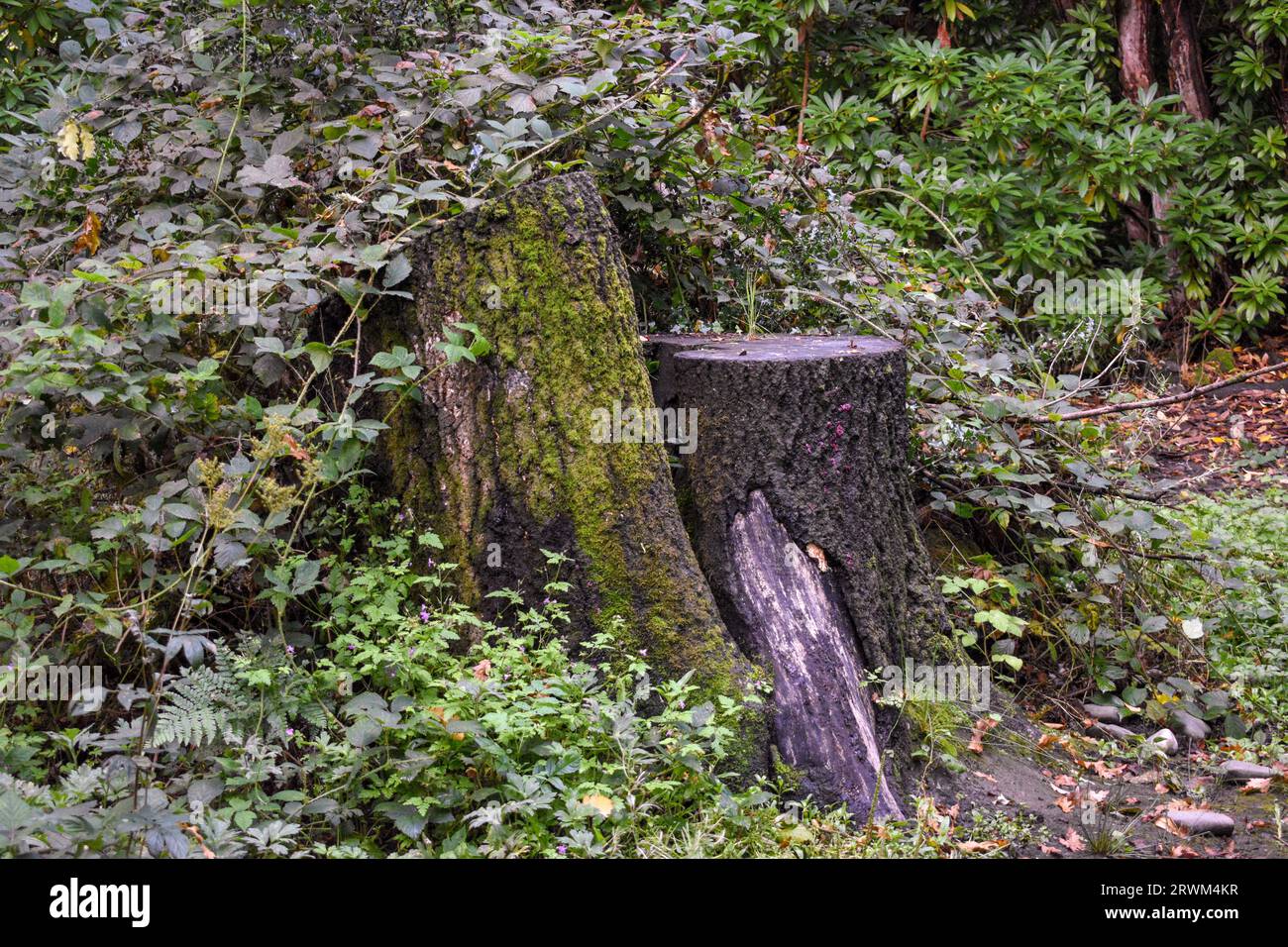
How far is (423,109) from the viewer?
342cm

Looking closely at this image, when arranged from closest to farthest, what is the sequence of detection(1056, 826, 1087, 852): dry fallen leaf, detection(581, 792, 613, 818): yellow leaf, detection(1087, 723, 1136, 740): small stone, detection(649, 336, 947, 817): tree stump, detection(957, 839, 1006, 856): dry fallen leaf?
1. detection(581, 792, 613, 818): yellow leaf
2. detection(957, 839, 1006, 856): dry fallen leaf
3. detection(1056, 826, 1087, 852): dry fallen leaf
4. detection(649, 336, 947, 817): tree stump
5. detection(1087, 723, 1136, 740): small stone

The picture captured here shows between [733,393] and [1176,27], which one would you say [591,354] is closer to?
[733,393]

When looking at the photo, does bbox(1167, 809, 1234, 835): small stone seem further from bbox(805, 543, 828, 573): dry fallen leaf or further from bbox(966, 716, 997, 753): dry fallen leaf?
bbox(805, 543, 828, 573): dry fallen leaf

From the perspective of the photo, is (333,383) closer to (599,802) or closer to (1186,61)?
(599,802)

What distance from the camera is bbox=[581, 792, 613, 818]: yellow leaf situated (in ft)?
7.82

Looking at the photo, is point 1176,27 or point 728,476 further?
point 1176,27

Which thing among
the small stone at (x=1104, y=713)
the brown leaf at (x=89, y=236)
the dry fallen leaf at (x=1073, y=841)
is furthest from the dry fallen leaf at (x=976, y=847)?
the brown leaf at (x=89, y=236)

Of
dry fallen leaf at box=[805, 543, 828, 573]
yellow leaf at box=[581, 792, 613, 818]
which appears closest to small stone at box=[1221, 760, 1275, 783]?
dry fallen leaf at box=[805, 543, 828, 573]

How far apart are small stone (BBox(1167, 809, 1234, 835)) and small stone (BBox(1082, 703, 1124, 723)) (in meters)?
0.67

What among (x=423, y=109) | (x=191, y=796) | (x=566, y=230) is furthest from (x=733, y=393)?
(x=191, y=796)

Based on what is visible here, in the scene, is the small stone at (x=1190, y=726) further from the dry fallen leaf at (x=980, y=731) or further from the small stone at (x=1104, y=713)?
the dry fallen leaf at (x=980, y=731)

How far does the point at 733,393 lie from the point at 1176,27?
6.92 m

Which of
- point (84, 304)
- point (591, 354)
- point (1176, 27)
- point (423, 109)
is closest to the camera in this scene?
point (84, 304)
